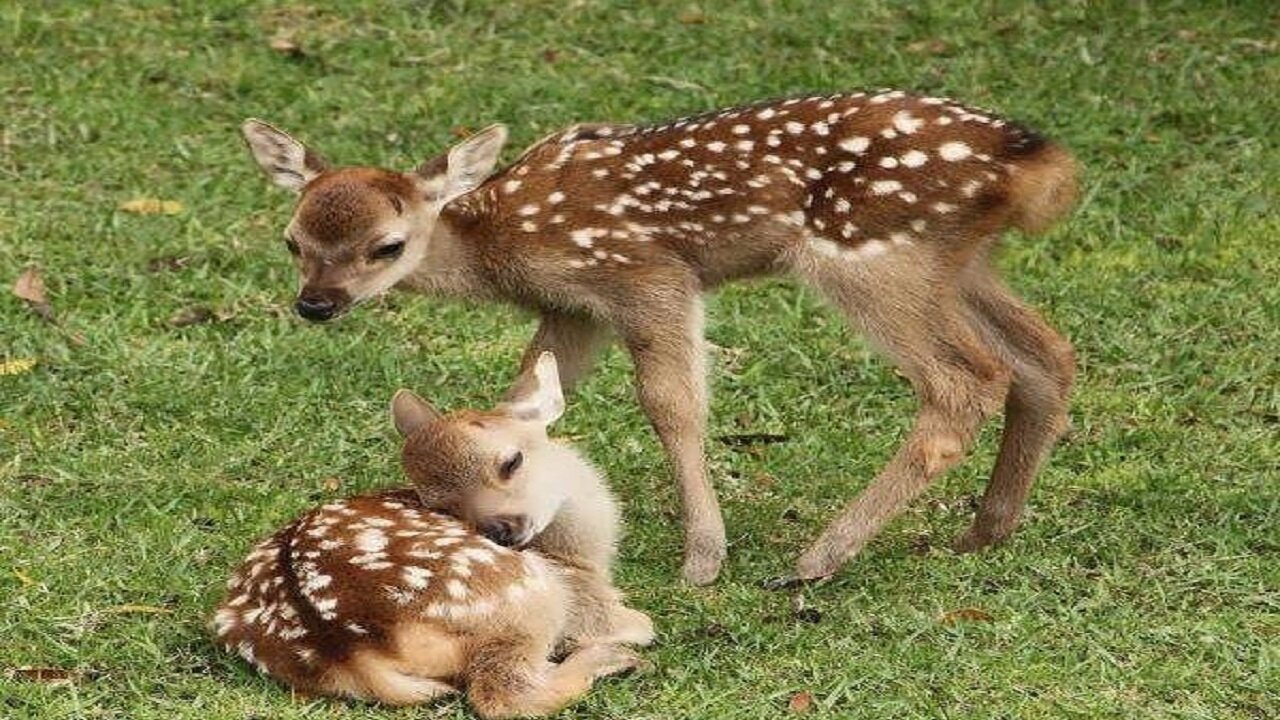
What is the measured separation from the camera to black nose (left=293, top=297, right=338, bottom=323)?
7.37 m

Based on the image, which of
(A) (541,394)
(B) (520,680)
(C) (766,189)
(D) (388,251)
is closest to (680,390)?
(A) (541,394)

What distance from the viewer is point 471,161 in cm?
770

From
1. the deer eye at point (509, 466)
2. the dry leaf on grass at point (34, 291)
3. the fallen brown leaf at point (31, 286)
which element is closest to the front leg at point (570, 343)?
the deer eye at point (509, 466)

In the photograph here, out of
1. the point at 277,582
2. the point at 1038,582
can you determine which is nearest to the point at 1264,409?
the point at 1038,582

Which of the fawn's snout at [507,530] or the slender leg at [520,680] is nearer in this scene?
the slender leg at [520,680]

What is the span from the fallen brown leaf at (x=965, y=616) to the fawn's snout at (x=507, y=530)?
3.75 ft

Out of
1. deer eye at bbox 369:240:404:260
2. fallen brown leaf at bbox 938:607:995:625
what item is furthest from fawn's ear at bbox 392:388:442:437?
fallen brown leaf at bbox 938:607:995:625

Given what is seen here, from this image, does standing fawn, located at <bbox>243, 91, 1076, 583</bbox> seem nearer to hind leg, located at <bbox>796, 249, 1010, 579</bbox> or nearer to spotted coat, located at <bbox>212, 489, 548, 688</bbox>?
hind leg, located at <bbox>796, 249, 1010, 579</bbox>

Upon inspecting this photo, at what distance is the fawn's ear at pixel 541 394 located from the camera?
7191 millimetres

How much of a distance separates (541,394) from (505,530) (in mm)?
690

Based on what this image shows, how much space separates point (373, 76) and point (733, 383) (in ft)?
10.5

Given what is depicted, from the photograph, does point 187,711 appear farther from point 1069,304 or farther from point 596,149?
point 1069,304

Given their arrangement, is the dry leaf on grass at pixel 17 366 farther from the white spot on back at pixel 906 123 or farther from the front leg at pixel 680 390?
the white spot on back at pixel 906 123

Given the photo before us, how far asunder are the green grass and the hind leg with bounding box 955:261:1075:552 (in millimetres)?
210
